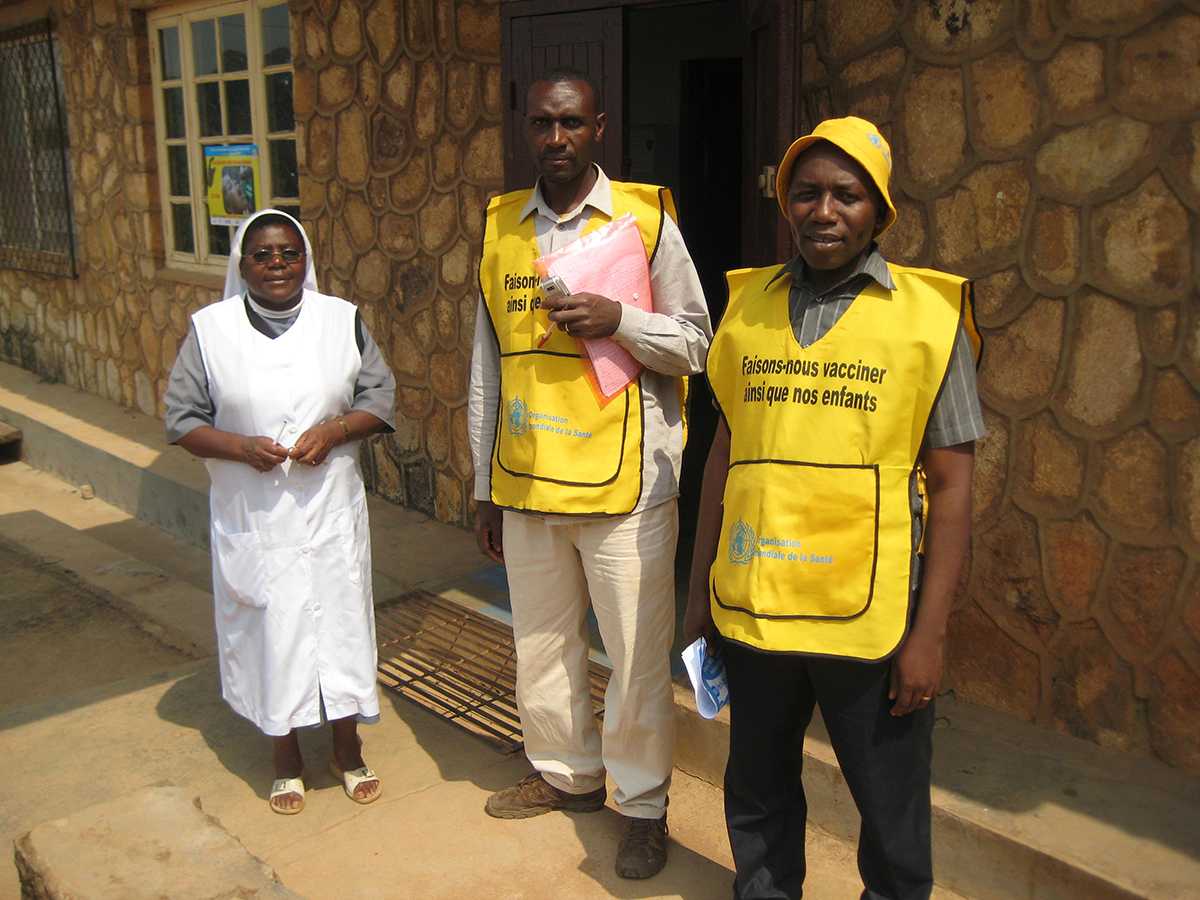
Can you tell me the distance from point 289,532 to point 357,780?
2.52 ft

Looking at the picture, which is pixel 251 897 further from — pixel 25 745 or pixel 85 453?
pixel 85 453

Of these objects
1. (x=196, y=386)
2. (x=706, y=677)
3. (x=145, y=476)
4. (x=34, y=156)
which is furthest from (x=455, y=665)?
(x=34, y=156)

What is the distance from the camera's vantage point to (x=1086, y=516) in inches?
124

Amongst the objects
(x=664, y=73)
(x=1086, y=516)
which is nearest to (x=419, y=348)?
(x=664, y=73)

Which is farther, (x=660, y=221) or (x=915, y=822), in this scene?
(x=660, y=221)

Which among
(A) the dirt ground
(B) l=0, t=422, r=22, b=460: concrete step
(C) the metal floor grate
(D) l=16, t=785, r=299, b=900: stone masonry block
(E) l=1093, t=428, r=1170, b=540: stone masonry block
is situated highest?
(E) l=1093, t=428, r=1170, b=540: stone masonry block

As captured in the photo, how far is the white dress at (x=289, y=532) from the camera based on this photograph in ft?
10.3

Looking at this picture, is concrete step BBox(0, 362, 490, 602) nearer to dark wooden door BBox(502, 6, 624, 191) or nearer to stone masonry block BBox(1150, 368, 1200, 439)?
dark wooden door BBox(502, 6, 624, 191)

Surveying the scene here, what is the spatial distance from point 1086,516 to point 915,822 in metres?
1.32

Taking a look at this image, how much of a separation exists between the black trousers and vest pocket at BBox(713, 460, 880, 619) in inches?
4.5

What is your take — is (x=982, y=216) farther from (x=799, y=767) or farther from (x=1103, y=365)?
(x=799, y=767)

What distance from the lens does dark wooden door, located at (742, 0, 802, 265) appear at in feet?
11.3

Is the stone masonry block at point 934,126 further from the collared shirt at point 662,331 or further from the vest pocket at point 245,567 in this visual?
the vest pocket at point 245,567

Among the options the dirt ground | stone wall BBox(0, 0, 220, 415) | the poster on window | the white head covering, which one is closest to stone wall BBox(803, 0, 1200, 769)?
the white head covering
